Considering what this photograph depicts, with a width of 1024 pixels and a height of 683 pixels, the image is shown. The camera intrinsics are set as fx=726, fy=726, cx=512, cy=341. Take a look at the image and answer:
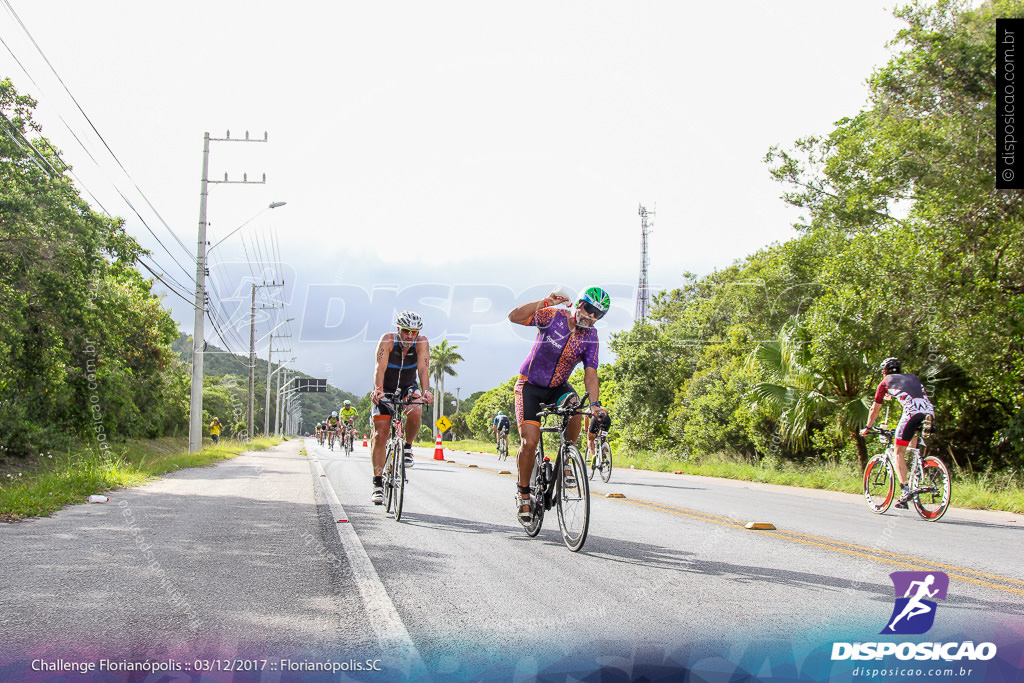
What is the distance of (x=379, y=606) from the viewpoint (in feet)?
13.4

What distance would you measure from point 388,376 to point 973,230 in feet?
39.9

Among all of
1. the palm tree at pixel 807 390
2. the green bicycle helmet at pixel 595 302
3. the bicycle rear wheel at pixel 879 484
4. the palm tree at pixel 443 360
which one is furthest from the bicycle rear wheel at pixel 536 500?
the palm tree at pixel 443 360

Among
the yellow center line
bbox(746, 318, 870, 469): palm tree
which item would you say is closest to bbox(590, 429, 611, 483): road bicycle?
bbox(746, 318, 870, 469): palm tree

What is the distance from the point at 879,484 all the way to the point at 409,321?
21.8 ft

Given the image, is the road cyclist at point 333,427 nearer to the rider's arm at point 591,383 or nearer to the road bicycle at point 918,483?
the road bicycle at point 918,483

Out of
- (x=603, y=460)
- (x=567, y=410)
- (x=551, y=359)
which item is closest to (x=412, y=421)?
(x=551, y=359)

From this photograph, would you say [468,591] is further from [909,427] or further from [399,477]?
[909,427]

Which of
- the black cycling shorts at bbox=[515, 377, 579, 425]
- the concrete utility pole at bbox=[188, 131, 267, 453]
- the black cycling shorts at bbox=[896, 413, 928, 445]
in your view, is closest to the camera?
the black cycling shorts at bbox=[515, 377, 579, 425]

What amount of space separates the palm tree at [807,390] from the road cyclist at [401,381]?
1163cm

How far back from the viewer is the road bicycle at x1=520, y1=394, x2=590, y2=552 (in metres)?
5.98

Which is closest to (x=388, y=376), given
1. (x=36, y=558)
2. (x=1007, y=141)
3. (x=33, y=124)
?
(x=36, y=558)

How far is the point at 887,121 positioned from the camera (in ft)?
54.1

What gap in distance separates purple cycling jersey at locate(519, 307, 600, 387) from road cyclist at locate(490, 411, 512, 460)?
1980 centimetres

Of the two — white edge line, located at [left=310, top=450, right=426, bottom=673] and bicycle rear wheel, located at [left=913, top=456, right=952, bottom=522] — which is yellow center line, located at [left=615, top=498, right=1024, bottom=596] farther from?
white edge line, located at [left=310, top=450, right=426, bottom=673]
